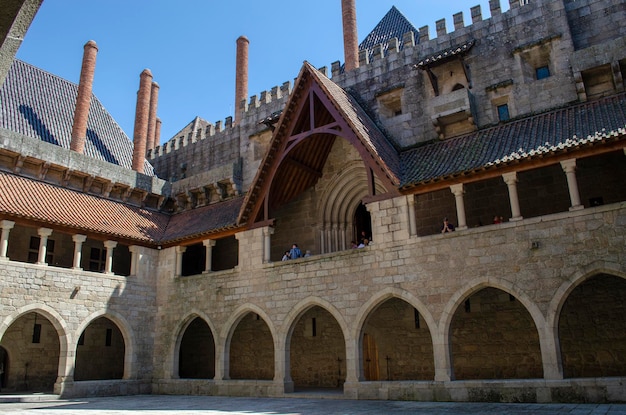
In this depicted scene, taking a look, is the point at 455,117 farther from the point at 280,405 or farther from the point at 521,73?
the point at 280,405

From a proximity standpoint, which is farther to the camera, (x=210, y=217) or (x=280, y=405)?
(x=210, y=217)

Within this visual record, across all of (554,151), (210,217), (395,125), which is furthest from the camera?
(210,217)

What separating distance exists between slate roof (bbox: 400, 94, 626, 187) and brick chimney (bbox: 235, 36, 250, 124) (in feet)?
35.3

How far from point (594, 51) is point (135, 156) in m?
18.9

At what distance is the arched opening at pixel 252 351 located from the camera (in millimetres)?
19297

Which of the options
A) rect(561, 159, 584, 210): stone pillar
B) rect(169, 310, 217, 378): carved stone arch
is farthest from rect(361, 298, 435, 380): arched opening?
rect(561, 159, 584, 210): stone pillar

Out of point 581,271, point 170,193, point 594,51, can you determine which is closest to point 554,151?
point 581,271

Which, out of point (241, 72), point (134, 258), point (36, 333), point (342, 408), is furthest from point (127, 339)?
point (241, 72)

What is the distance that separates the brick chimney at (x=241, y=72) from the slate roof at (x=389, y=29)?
259 inches

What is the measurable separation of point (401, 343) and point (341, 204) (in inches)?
206

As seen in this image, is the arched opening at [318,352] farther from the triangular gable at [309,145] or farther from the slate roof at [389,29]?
the slate roof at [389,29]

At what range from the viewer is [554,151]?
12.4 metres

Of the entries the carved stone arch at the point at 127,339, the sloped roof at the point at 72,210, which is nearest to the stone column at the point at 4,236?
the sloped roof at the point at 72,210

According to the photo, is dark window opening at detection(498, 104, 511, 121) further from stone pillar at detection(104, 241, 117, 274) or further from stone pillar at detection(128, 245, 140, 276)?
stone pillar at detection(104, 241, 117, 274)
